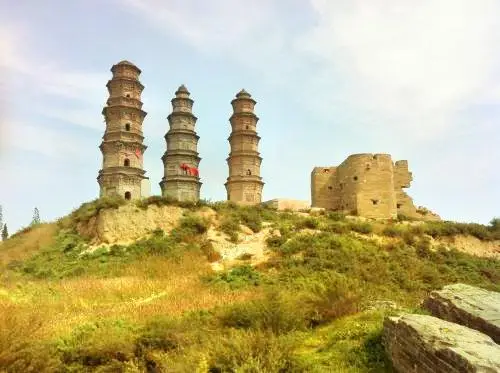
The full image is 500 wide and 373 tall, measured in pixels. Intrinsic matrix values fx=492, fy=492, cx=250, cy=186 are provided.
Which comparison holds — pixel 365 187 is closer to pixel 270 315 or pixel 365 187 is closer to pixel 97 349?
pixel 270 315

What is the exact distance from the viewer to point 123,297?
14.3 meters

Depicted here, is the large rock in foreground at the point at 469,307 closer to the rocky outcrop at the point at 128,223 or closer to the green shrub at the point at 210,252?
the green shrub at the point at 210,252

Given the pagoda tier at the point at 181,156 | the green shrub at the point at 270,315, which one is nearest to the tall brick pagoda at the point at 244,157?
the pagoda tier at the point at 181,156

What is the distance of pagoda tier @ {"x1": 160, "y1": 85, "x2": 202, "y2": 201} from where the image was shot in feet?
132

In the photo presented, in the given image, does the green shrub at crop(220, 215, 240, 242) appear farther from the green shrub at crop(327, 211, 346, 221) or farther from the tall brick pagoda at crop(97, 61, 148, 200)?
the tall brick pagoda at crop(97, 61, 148, 200)

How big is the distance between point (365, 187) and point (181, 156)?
17.2 metres

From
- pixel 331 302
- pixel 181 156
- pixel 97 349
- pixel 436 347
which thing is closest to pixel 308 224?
pixel 331 302

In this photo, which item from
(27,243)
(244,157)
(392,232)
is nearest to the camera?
(392,232)

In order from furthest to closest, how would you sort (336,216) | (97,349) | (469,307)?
(336,216), (97,349), (469,307)

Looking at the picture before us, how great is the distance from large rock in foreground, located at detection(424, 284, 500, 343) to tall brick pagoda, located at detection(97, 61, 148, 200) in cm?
3090

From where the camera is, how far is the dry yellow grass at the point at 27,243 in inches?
1054

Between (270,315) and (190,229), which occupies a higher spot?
(190,229)

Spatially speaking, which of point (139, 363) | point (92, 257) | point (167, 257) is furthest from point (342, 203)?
point (139, 363)

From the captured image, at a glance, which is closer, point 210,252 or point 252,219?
point 210,252
